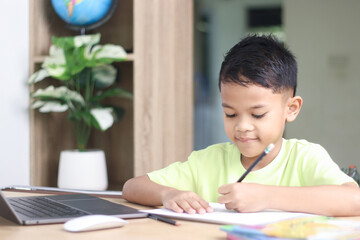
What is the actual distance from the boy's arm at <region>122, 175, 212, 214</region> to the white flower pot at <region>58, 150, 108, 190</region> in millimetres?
1147

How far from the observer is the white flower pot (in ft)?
7.39

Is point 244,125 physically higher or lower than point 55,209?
higher

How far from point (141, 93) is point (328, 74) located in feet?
8.13

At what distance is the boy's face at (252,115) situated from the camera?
40.0 inches

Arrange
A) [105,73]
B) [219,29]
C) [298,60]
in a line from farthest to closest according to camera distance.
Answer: [219,29] < [298,60] < [105,73]

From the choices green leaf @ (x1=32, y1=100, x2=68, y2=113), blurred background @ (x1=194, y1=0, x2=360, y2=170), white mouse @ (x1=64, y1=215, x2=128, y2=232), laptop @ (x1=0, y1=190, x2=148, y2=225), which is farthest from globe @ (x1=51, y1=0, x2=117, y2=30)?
blurred background @ (x1=194, y1=0, x2=360, y2=170)

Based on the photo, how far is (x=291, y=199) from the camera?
35.6 inches

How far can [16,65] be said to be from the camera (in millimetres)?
2391

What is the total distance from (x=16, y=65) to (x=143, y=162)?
0.77m

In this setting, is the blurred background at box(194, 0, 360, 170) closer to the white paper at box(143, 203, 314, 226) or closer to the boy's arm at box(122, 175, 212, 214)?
the boy's arm at box(122, 175, 212, 214)

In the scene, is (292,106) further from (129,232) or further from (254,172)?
(129,232)

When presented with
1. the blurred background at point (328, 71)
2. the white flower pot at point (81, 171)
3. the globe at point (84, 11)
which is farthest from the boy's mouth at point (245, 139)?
the blurred background at point (328, 71)

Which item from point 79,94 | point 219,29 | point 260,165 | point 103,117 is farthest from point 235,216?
point 219,29

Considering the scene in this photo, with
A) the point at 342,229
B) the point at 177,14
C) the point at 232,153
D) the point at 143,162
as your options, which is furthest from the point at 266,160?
the point at 177,14
